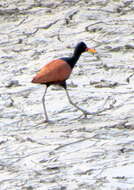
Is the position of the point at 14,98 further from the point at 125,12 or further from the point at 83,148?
the point at 125,12

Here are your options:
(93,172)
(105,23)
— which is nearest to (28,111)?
(93,172)

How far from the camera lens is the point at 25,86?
8.25 metres

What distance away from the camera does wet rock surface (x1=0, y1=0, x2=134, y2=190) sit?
610 centimetres

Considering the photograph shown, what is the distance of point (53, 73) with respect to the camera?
23.6 feet

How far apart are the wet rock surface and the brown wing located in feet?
1.21

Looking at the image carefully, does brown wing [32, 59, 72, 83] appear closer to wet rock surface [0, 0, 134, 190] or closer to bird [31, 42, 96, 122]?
bird [31, 42, 96, 122]

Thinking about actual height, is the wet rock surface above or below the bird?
below

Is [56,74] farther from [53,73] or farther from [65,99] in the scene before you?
[65,99]

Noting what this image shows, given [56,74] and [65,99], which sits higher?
[56,74]

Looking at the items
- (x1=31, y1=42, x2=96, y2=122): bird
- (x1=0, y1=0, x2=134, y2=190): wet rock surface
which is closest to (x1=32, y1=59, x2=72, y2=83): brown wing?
(x1=31, y1=42, x2=96, y2=122): bird

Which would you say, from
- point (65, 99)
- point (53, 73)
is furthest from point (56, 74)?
point (65, 99)

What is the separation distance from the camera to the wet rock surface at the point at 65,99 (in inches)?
240

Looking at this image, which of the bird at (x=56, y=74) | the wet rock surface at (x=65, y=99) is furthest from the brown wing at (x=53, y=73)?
the wet rock surface at (x=65, y=99)

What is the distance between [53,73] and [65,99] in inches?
26.0
